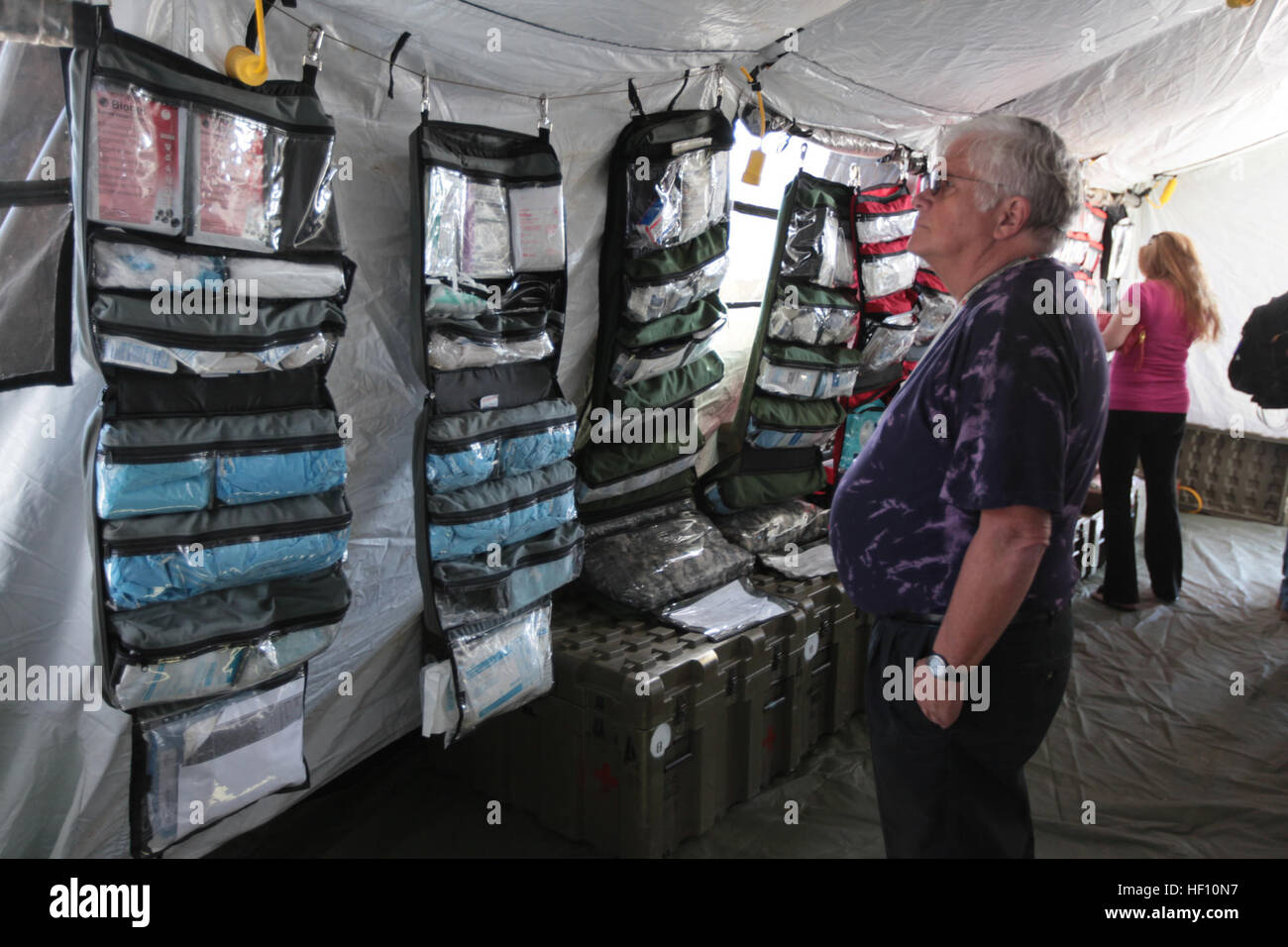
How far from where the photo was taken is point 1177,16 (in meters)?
3.07

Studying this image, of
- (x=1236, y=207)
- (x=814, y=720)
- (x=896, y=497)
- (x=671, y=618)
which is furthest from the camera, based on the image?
(x=1236, y=207)

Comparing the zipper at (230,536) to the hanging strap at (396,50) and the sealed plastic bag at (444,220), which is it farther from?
the hanging strap at (396,50)

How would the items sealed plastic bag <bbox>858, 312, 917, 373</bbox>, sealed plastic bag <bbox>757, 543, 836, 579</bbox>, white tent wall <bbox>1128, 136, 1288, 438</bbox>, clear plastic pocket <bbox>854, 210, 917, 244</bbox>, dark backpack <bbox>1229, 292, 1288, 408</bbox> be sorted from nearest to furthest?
sealed plastic bag <bbox>757, 543, 836, 579</bbox>
clear plastic pocket <bbox>854, 210, 917, 244</bbox>
sealed plastic bag <bbox>858, 312, 917, 373</bbox>
dark backpack <bbox>1229, 292, 1288, 408</bbox>
white tent wall <bbox>1128, 136, 1288, 438</bbox>

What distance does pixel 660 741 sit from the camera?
7.01 feet

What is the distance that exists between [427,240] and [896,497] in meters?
1.15

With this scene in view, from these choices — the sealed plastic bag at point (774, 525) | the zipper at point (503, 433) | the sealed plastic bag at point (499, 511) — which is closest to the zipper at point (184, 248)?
the zipper at point (503, 433)

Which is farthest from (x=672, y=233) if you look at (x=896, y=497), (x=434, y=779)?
(x=434, y=779)

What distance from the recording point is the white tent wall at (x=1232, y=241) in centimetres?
555

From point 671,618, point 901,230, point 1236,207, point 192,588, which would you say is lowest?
point 671,618

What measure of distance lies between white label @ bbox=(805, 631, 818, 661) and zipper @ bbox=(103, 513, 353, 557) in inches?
62.2

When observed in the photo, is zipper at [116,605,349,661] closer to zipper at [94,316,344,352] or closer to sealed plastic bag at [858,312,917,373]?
zipper at [94,316,344,352]

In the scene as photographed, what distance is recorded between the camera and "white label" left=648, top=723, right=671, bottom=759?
6.93ft
